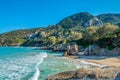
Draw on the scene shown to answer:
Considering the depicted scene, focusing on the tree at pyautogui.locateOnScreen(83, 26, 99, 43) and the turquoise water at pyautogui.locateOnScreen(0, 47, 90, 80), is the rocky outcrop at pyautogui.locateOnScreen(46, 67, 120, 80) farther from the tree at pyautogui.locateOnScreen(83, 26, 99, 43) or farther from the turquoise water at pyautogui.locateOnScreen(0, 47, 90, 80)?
the tree at pyautogui.locateOnScreen(83, 26, 99, 43)

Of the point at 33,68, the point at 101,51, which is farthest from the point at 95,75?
the point at 101,51

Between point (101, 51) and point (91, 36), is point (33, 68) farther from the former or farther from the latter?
point (91, 36)

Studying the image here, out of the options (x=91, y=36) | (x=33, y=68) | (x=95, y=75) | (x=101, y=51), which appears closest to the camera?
(x=95, y=75)

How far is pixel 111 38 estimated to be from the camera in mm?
70125

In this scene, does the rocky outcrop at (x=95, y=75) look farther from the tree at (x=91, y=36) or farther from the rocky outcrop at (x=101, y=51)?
the tree at (x=91, y=36)

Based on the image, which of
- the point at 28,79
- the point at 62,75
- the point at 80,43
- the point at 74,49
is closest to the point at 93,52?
the point at 74,49

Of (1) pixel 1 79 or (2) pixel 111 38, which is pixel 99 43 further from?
(1) pixel 1 79

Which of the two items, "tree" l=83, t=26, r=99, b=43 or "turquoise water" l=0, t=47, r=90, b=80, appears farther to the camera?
"tree" l=83, t=26, r=99, b=43

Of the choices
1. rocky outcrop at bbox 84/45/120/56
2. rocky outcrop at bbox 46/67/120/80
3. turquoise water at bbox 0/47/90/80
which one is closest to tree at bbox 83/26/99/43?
rocky outcrop at bbox 84/45/120/56

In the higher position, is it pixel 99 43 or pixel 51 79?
pixel 99 43

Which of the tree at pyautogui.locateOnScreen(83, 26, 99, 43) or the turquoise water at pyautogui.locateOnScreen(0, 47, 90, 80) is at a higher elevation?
the tree at pyautogui.locateOnScreen(83, 26, 99, 43)

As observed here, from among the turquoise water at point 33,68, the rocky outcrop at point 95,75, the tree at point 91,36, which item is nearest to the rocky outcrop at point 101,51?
the tree at point 91,36

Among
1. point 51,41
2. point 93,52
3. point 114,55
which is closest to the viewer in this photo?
point 114,55

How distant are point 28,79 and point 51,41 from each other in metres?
155
